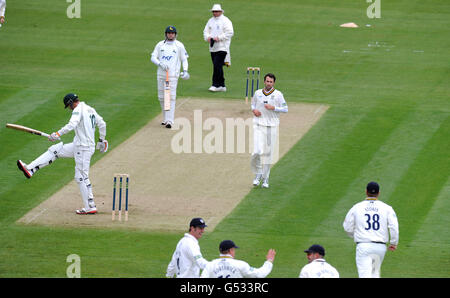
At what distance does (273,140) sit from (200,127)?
3981 mm

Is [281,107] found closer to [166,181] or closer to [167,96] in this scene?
[166,181]

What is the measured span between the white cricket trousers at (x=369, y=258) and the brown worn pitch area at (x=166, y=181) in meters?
4.14

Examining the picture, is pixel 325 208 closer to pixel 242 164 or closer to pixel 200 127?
pixel 242 164

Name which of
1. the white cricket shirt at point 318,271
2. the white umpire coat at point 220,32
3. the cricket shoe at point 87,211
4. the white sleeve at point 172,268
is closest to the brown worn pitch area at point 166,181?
the cricket shoe at point 87,211

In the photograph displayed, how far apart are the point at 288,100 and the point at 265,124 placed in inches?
237

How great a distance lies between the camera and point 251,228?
17.6m

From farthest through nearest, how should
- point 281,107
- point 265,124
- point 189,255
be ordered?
1. point 265,124
2. point 281,107
3. point 189,255

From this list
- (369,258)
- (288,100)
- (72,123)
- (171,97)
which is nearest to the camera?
(369,258)

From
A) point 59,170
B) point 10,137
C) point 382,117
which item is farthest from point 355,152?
point 10,137

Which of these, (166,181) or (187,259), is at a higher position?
(187,259)

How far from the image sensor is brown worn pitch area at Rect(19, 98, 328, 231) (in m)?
18.1

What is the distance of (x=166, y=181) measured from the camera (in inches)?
792

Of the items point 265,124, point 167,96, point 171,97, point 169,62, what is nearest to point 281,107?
point 265,124

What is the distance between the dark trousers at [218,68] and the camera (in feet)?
85.4
